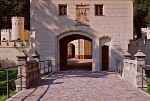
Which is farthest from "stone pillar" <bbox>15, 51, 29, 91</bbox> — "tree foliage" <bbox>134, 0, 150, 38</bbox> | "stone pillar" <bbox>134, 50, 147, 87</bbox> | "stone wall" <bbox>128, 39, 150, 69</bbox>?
"tree foliage" <bbox>134, 0, 150, 38</bbox>

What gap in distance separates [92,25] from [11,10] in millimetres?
23382

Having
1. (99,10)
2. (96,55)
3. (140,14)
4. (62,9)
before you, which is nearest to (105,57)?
(96,55)

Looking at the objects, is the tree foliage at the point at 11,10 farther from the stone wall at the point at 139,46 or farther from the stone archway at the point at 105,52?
the stone wall at the point at 139,46

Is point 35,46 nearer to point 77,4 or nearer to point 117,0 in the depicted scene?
point 77,4

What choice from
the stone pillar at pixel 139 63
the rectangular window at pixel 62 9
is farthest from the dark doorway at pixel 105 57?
the stone pillar at pixel 139 63

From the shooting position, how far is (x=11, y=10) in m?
46.5

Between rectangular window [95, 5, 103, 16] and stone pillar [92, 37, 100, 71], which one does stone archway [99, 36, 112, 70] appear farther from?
rectangular window [95, 5, 103, 16]

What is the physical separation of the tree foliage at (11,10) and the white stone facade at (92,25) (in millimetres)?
17489

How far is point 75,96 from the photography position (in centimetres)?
1117

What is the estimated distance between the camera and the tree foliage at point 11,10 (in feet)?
141

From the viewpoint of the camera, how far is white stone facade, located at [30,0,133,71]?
25750 millimetres

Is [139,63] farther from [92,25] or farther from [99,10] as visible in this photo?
[99,10]

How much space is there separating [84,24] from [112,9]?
7.97 ft

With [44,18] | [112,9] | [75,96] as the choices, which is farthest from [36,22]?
[75,96]
